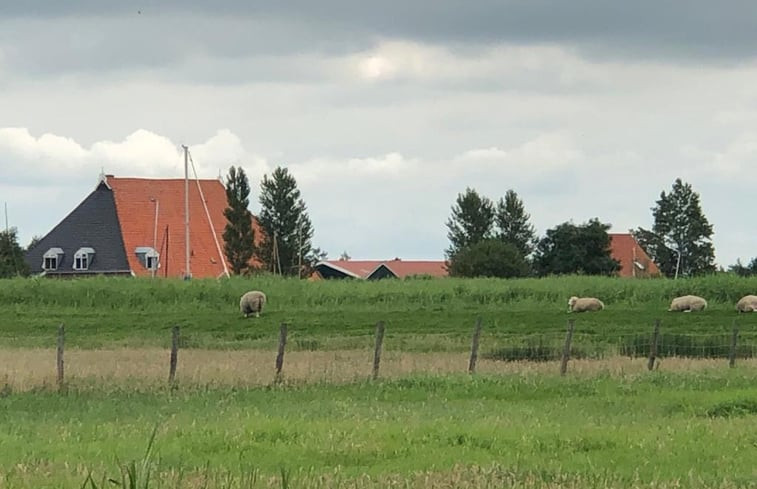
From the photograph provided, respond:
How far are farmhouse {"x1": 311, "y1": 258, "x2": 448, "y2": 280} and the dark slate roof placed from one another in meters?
25.5

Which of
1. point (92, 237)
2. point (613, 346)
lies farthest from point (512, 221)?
point (613, 346)

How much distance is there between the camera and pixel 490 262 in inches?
3895

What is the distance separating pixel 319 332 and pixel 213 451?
28.0 meters

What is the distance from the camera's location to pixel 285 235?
345ft

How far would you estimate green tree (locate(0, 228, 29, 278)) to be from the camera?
306 ft

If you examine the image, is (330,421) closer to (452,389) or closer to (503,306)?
(452,389)

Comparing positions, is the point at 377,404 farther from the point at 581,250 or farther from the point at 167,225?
the point at 581,250

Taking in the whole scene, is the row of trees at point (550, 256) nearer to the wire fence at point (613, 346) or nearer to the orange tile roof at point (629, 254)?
the orange tile roof at point (629, 254)

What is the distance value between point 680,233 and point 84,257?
6851 cm

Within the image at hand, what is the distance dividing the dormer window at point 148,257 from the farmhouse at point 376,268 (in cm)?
2505

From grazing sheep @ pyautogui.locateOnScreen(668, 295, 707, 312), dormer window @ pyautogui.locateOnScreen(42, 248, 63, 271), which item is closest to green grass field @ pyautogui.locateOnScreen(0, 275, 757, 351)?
grazing sheep @ pyautogui.locateOnScreen(668, 295, 707, 312)

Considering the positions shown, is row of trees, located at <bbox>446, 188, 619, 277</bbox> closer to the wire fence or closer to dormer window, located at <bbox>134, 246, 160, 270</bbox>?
dormer window, located at <bbox>134, 246, 160, 270</bbox>

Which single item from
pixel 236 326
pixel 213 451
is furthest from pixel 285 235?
pixel 213 451

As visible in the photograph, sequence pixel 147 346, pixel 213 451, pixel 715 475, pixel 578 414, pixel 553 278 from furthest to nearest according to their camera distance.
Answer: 1. pixel 553 278
2. pixel 147 346
3. pixel 578 414
4. pixel 213 451
5. pixel 715 475
